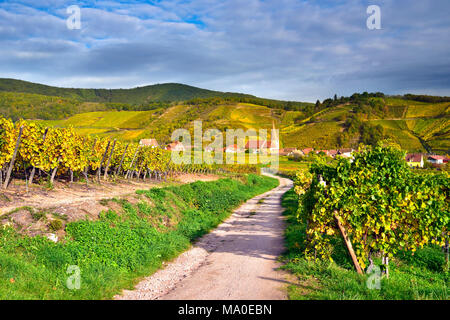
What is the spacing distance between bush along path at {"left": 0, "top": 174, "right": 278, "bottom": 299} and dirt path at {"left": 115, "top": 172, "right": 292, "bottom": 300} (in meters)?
0.62

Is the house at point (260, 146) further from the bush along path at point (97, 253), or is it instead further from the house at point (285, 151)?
the bush along path at point (97, 253)

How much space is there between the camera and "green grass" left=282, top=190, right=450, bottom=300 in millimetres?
7199

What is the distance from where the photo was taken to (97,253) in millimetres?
9680

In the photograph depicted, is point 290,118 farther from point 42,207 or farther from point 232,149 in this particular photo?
point 42,207

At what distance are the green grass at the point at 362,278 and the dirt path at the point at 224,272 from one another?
2.08 feet

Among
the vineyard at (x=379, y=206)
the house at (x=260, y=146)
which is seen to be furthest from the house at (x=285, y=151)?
the vineyard at (x=379, y=206)

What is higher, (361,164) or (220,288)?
(361,164)

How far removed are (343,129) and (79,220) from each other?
136378 millimetres

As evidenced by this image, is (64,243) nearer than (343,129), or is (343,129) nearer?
(64,243)

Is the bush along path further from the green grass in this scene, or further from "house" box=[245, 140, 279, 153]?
"house" box=[245, 140, 279, 153]
